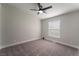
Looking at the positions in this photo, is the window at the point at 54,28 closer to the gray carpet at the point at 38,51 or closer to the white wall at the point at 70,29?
the white wall at the point at 70,29

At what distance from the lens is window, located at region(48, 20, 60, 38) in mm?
4378

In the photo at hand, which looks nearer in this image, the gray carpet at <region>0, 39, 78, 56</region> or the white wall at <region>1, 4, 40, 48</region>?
the gray carpet at <region>0, 39, 78, 56</region>

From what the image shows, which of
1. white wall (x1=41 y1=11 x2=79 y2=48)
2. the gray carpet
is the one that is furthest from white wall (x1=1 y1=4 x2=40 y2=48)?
white wall (x1=41 y1=11 x2=79 y2=48)

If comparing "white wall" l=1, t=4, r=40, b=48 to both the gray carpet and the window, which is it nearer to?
the gray carpet

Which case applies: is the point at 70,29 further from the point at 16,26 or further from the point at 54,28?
the point at 16,26

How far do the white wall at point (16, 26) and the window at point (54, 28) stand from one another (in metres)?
1.49

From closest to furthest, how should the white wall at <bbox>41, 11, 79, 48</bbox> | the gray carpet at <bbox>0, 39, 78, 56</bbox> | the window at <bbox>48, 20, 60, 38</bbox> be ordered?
the gray carpet at <bbox>0, 39, 78, 56</bbox>, the white wall at <bbox>41, 11, 79, 48</bbox>, the window at <bbox>48, 20, 60, 38</bbox>

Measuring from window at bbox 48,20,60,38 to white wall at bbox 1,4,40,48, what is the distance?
58.5 inches

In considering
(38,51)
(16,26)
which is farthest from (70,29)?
(16,26)

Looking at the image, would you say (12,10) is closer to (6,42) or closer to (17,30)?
(17,30)

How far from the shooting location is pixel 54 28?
4773mm

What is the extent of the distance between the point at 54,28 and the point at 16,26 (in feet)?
10.3

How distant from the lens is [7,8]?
3.33 meters

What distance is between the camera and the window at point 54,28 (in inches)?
172
